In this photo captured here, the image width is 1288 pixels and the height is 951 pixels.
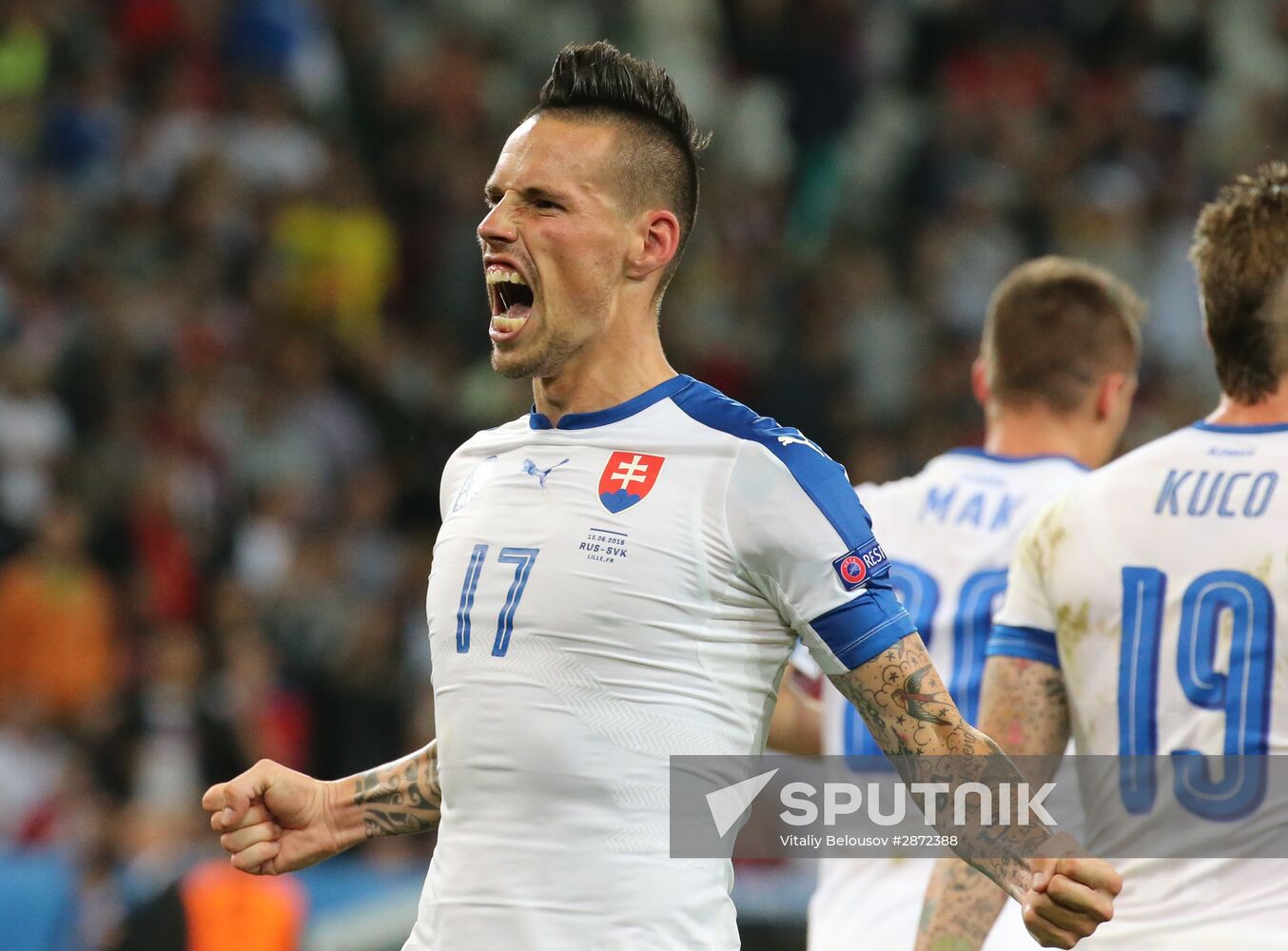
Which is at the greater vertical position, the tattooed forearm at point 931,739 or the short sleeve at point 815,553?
the short sleeve at point 815,553

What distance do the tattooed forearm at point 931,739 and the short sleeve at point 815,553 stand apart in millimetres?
37

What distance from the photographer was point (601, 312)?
333 centimetres

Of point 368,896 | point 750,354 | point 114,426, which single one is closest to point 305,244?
point 114,426

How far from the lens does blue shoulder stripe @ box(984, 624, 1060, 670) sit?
3881 millimetres

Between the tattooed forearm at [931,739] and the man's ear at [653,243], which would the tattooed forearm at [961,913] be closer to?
the tattooed forearm at [931,739]

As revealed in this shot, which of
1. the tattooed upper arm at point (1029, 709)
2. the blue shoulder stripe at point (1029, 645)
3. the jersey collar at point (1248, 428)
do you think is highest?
the jersey collar at point (1248, 428)

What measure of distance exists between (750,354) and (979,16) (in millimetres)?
3912

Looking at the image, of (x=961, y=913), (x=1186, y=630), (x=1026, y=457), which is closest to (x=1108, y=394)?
(x=1026, y=457)

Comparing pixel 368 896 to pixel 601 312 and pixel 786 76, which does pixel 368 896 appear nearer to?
pixel 601 312

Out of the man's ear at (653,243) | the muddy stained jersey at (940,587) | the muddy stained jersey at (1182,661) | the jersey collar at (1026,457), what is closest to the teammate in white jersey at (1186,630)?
the muddy stained jersey at (1182,661)

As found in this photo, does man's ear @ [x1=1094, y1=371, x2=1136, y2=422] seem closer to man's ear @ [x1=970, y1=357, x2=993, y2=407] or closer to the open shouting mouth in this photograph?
man's ear @ [x1=970, y1=357, x2=993, y2=407]

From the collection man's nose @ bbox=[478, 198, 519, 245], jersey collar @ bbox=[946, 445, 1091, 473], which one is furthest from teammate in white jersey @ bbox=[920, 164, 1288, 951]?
man's nose @ bbox=[478, 198, 519, 245]

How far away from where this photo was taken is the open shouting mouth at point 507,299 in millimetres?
3289

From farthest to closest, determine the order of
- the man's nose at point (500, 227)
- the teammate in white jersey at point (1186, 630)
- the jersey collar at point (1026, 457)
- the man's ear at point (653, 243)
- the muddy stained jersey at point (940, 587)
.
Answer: the jersey collar at point (1026, 457), the muddy stained jersey at point (940, 587), the teammate in white jersey at point (1186, 630), the man's ear at point (653, 243), the man's nose at point (500, 227)
